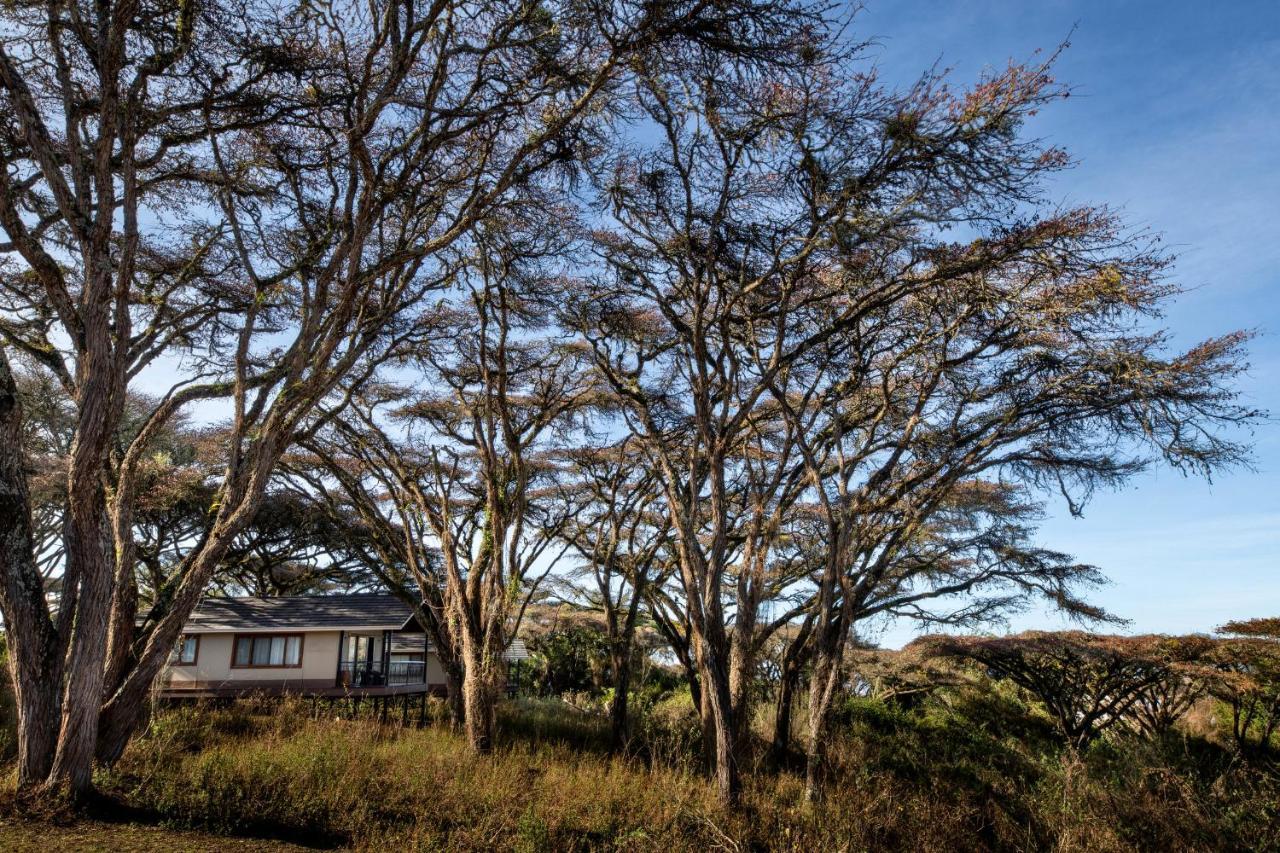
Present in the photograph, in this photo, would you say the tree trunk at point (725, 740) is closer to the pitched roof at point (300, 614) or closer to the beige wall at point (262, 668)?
the pitched roof at point (300, 614)

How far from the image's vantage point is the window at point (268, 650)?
66.1 feet

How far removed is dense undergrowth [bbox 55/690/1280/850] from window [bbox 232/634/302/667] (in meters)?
9.04

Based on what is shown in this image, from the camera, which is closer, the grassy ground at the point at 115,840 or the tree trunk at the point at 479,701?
the grassy ground at the point at 115,840

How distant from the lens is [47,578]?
20188 mm

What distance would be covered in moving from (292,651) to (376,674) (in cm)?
230

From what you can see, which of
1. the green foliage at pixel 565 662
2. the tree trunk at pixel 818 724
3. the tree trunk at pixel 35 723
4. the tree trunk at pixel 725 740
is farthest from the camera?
the green foliage at pixel 565 662

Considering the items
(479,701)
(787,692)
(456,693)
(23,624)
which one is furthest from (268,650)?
(23,624)

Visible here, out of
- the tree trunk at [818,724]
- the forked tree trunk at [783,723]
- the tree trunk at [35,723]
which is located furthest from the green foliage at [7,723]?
the forked tree trunk at [783,723]

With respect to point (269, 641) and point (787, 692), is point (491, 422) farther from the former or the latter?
point (269, 641)

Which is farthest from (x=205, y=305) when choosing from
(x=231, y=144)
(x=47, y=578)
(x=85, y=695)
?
(x=47, y=578)

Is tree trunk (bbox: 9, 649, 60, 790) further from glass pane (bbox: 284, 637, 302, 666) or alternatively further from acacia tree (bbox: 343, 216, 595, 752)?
glass pane (bbox: 284, 637, 302, 666)

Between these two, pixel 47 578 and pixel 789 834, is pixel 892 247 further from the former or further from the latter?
pixel 47 578

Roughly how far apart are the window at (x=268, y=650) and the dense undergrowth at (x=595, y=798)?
9039mm

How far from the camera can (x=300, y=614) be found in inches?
803
